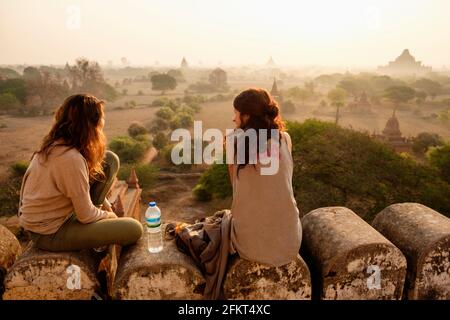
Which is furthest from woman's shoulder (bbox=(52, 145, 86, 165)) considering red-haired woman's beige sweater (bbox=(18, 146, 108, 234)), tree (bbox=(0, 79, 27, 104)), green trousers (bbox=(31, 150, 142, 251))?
tree (bbox=(0, 79, 27, 104))

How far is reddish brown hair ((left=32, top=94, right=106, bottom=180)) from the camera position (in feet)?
8.08

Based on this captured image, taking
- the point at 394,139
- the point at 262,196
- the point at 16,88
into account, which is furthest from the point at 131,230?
the point at 16,88

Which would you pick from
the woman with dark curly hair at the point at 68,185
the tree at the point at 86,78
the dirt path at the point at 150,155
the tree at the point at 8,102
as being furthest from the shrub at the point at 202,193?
the tree at the point at 86,78

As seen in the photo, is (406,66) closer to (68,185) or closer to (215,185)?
(215,185)

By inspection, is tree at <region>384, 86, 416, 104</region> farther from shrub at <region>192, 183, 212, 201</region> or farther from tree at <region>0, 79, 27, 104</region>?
tree at <region>0, 79, 27, 104</region>

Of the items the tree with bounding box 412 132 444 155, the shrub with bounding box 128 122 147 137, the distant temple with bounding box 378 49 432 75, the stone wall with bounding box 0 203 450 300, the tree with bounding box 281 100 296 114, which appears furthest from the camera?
the distant temple with bounding box 378 49 432 75

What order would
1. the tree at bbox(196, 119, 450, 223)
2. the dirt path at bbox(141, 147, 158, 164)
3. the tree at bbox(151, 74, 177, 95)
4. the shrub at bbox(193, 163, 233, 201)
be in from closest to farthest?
the tree at bbox(196, 119, 450, 223)
the shrub at bbox(193, 163, 233, 201)
the dirt path at bbox(141, 147, 158, 164)
the tree at bbox(151, 74, 177, 95)

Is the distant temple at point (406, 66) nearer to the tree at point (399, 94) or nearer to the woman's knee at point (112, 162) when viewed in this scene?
the tree at point (399, 94)

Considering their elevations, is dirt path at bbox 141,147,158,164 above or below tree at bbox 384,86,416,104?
below

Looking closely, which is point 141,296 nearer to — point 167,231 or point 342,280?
point 167,231

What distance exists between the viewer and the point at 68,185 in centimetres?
241

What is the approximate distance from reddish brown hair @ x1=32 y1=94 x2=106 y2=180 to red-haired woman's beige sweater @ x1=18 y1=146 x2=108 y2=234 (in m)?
0.06

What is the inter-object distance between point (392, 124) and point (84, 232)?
26.8 meters

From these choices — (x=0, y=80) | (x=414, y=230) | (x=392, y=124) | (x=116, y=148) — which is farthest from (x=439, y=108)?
(x=414, y=230)
